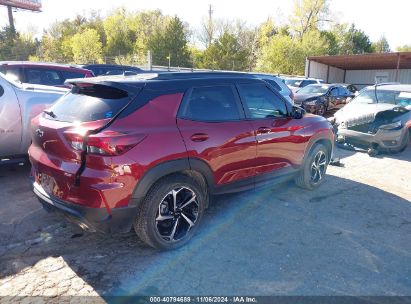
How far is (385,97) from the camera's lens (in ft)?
29.5

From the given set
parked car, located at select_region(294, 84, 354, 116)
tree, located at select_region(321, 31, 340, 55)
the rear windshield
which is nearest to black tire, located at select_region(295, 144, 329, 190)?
the rear windshield

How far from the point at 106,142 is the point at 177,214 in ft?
3.64

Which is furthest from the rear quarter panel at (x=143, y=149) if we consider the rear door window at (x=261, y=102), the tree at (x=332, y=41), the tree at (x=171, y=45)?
the tree at (x=332, y=41)

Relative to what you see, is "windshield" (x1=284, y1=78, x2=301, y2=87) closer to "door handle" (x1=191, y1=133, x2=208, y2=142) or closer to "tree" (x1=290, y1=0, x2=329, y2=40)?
"door handle" (x1=191, y1=133, x2=208, y2=142)

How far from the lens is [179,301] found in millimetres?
2781

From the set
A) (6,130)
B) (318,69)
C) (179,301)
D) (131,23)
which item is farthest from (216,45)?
(179,301)

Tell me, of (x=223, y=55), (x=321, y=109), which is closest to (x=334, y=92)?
(x=321, y=109)

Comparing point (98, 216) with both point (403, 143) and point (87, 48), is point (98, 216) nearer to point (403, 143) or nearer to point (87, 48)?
point (403, 143)

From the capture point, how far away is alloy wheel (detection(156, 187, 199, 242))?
3.43m

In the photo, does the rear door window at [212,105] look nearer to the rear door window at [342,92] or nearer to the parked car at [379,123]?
the parked car at [379,123]

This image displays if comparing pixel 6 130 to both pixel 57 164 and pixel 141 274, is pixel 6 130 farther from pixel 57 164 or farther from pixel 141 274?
pixel 141 274

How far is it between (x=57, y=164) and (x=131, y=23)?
59670mm

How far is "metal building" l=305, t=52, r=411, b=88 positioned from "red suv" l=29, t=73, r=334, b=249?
23.1 metres

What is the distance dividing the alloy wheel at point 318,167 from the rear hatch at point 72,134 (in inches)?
129
